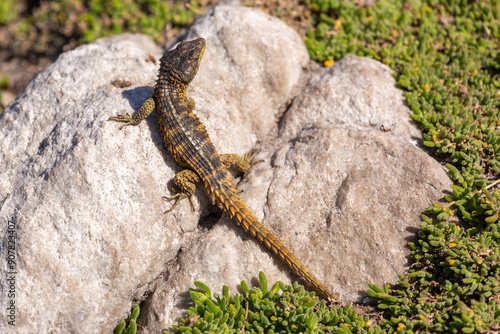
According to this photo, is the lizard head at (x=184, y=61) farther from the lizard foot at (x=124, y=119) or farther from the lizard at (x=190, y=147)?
the lizard foot at (x=124, y=119)

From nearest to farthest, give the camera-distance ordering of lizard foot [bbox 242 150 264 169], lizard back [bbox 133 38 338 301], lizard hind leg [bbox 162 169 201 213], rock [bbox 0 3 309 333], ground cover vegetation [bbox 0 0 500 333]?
ground cover vegetation [bbox 0 0 500 333] → rock [bbox 0 3 309 333] → lizard back [bbox 133 38 338 301] → lizard hind leg [bbox 162 169 201 213] → lizard foot [bbox 242 150 264 169]

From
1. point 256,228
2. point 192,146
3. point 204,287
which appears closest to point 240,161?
point 192,146

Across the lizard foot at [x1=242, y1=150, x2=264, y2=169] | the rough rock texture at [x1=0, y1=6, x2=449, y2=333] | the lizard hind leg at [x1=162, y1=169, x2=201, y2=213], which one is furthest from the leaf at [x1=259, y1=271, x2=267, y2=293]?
the lizard foot at [x1=242, y1=150, x2=264, y2=169]

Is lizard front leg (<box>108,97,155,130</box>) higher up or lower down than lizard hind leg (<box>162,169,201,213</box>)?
higher up

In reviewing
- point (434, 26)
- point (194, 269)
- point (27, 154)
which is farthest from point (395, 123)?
point (27, 154)

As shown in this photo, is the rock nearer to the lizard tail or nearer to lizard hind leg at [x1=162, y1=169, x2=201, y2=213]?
lizard hind leg at [x1=162, y1=169, x2=201, y2=213]

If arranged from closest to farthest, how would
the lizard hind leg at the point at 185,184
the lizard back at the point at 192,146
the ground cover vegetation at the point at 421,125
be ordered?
the ground cover vegetation at the point at 421,125 → the lizard back at the point at 192,146 → the lizard hind leg at the point at 185,184

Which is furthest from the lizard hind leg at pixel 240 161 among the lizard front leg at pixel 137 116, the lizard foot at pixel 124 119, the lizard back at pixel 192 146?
the lizard foot at pixel 124 119
